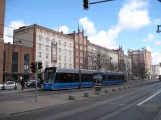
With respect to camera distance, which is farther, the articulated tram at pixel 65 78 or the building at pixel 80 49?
the building at pixel 80 49

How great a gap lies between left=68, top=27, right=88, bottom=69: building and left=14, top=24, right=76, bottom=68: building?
2.41 m

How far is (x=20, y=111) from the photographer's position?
43.6 ft

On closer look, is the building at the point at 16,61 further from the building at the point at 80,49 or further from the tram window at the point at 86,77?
the tram window at the point at 86,77

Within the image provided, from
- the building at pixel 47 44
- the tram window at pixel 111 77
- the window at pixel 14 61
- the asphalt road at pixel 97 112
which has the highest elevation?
the building at pixel 47 44

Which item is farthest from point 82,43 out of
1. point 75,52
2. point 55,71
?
point 55,71

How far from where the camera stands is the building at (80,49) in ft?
291

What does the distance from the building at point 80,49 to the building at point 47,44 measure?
2.41 m

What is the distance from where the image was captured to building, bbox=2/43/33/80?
61812 millimetres

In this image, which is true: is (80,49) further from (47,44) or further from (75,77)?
(75,77)

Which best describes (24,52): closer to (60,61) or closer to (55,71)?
(60,61)

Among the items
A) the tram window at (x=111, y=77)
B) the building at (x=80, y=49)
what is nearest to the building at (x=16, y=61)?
the building at (x=80, y=49)

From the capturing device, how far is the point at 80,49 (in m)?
91.8

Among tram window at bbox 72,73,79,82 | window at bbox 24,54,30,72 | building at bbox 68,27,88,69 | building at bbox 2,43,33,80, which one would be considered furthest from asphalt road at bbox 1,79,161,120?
building at bbox 68,27,88,69

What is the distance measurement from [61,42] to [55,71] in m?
48.9
